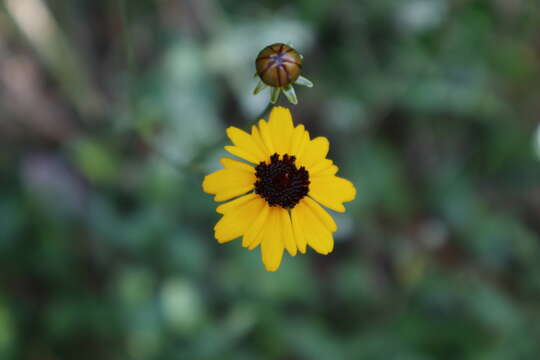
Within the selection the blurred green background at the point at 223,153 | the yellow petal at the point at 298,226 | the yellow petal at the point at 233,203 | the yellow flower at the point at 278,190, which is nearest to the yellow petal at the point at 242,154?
the yellow flower at the point at 278,190

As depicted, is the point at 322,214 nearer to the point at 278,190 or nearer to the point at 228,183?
the point at 278,190

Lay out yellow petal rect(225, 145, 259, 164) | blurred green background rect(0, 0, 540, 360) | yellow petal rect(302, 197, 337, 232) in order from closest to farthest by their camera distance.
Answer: yellow petal rect(225, 145, 259, 164)
yellow petal rect(302, 197, 337, 232)
blurred green background rect(0, 0, 540, 360)

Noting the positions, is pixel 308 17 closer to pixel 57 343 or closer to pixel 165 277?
pixel 165 277

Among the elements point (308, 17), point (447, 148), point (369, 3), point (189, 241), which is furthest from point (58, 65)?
point (447, 148)

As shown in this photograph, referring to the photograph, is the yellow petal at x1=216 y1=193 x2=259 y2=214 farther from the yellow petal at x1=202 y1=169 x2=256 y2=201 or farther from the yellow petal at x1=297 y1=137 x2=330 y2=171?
the yellow petal at x1=297 y1=137 x2=330 y2=171

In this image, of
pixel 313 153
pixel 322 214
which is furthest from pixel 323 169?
pixel 322 214

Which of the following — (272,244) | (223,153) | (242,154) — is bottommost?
(272,244)

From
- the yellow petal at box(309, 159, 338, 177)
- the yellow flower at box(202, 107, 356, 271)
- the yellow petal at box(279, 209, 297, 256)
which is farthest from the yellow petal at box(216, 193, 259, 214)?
the yellow petal at box(309, 159, 338, 177)
